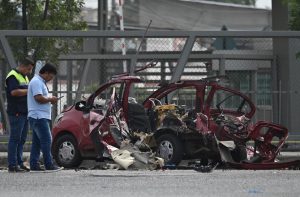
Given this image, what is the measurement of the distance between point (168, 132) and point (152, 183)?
305cm

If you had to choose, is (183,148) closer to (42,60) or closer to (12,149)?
(12,149)

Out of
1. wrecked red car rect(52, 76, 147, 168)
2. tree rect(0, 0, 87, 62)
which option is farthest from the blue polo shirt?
tree rect(0, 0, 87, 62)

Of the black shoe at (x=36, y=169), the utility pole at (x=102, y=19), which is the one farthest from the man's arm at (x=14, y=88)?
the utility pole at (x=102, y=19)

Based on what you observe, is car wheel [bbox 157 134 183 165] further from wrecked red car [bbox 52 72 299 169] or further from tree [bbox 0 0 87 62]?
tree [bbox 0 0 87 62]

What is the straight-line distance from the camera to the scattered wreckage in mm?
14078

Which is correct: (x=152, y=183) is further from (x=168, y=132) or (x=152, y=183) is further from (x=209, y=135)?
(x=168, y=132)

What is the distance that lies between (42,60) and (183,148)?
5.31 metres

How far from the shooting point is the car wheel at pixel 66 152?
14703 millimetres

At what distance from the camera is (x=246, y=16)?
152 feet

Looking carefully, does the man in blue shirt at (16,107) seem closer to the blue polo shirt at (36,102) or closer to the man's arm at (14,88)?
the man's arm at (14,88)

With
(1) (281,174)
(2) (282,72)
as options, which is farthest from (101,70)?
(1) (281,174)

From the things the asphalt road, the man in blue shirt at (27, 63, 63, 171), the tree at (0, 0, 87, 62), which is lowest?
the asphalt road

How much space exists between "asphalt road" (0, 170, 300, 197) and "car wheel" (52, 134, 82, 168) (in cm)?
149

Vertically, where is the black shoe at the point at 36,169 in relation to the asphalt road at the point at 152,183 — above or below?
above
